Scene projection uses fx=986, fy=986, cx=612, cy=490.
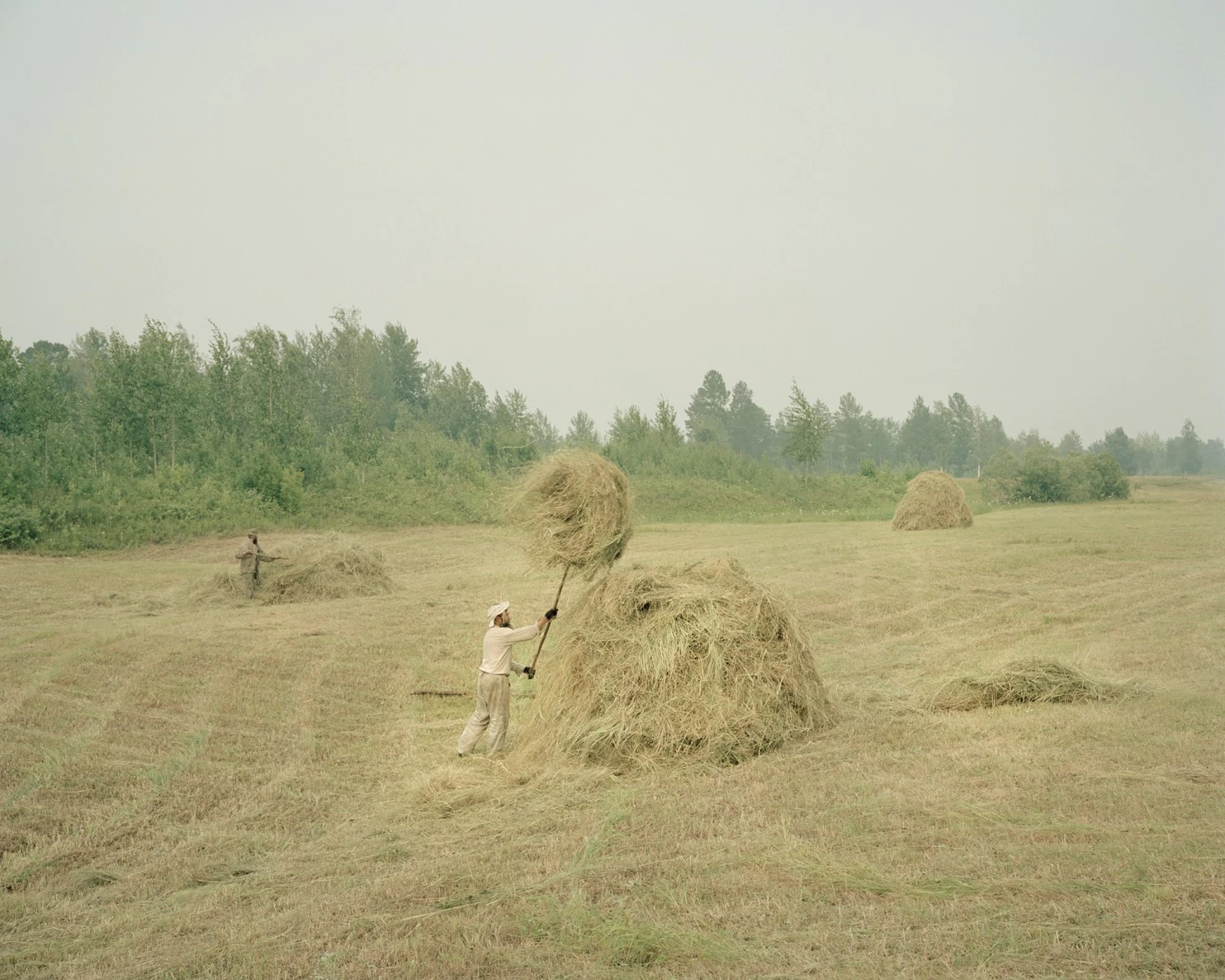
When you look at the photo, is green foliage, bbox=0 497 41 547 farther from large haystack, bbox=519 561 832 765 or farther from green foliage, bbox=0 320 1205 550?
large haystack, bbox=519 561 832 765

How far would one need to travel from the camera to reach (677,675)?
9562 mm

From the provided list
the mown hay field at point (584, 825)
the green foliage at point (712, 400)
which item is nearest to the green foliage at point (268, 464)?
the mown hay field at point (584, 825)

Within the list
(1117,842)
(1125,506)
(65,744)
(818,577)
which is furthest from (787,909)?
(1125,506)

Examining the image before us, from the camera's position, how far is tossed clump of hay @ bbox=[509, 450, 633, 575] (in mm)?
10641

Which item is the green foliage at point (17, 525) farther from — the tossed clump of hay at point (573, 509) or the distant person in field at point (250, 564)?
the tossed clump of hay at point (573, 509)

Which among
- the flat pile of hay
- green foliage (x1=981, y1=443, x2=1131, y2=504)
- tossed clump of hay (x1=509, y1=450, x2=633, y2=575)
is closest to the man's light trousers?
tossed clump of hay (x1=509, y1=450, x2=633, y2=575)

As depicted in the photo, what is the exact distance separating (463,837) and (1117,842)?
465 centimetres

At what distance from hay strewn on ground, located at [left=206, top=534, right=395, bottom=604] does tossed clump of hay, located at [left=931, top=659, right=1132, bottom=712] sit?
44.4ft

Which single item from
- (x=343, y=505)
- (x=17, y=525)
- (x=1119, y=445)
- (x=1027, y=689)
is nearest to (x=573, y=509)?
(x=1027, y=689)

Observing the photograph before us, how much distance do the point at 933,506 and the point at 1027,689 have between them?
22967 millimetres

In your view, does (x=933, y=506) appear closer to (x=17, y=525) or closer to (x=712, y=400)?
(x=17, y=525)

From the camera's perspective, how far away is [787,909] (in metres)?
Answer: 5.84

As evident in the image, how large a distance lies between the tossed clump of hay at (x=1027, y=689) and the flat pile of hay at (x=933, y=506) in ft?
73.2

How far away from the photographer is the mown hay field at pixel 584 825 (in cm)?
548
